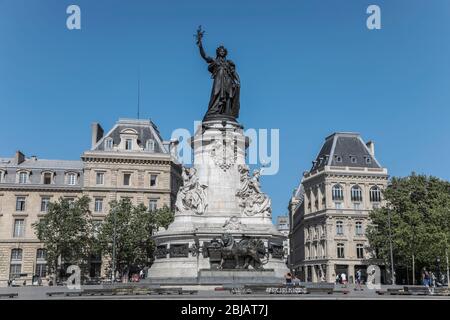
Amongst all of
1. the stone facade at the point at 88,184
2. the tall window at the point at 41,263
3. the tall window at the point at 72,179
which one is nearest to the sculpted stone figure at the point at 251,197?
the stone facade at the point at 88,184

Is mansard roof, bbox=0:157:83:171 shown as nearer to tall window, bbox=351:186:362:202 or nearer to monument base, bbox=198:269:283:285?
tall window, bbox=351:186:362:202

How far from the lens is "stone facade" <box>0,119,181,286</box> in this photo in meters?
72.9

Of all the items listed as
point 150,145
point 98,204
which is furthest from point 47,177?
point 150,145

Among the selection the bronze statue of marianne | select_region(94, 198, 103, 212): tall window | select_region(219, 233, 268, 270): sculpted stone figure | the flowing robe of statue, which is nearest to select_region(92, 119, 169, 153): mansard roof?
select_region(94, 198, 103, 212): tall window

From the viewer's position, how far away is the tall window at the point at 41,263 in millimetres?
72062

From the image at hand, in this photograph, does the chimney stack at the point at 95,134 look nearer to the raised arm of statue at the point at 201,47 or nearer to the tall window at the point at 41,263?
the tall window at the point at 41,263

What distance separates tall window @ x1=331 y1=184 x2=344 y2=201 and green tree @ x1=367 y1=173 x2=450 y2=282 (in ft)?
35.7

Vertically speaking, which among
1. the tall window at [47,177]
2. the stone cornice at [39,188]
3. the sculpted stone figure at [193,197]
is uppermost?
the tall window at [47,177]

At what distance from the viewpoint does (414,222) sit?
2559 inches

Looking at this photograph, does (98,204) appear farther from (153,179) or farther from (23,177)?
(23,177)

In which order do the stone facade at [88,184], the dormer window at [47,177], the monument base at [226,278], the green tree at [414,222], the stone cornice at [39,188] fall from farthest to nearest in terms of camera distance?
the dormer window at [47,177] < the stone cornice at [39,188] < the stone facade at [88,184] < the green tree at [414,222] < the monument base at [226,278]

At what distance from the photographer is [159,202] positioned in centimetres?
7619

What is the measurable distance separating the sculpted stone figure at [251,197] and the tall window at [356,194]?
49.6 m
